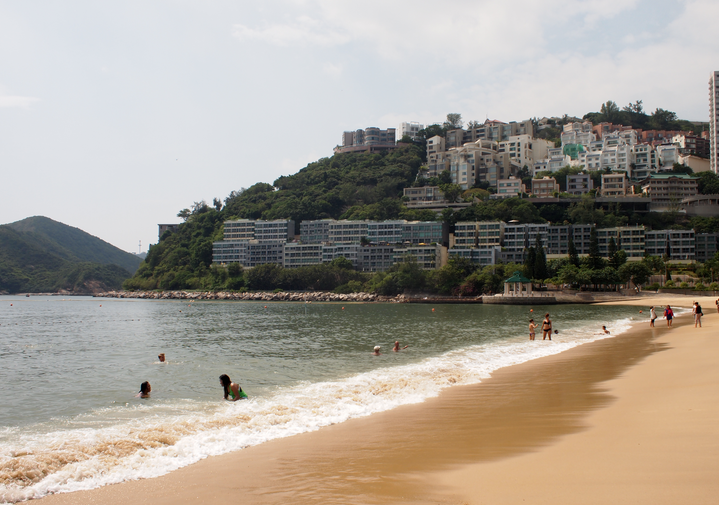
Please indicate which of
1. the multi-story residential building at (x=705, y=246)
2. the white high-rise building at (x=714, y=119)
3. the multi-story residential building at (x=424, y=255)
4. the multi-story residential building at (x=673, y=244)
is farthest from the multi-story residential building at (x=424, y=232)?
the white high-rise building at (x=714, y=119)

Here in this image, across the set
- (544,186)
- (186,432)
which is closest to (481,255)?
(544,186)

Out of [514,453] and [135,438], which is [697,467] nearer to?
[514,453]

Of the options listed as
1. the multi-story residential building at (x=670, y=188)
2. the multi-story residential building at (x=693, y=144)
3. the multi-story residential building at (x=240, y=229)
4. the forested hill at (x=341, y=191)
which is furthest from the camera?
the multi-story residential building at (x=693, y=144)

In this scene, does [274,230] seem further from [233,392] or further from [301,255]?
[233,392]

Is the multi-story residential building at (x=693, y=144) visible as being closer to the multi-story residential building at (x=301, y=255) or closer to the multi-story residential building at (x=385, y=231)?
the multi-story residential building at (x=385, y=231)

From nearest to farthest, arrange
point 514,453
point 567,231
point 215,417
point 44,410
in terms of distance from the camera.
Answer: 1. point 514,453
2. point 215,417
3. point 44,410
4. point 567,231

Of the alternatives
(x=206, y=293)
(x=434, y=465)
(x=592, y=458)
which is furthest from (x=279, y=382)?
(x=206, y=293)

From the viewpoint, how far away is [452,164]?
134125mm

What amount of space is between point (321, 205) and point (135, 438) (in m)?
124

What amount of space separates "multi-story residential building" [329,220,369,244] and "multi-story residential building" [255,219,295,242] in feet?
41.0

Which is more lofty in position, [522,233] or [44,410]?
[522,233]

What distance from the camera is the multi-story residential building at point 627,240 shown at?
93.5 metres

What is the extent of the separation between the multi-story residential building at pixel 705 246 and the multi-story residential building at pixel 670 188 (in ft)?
67.5

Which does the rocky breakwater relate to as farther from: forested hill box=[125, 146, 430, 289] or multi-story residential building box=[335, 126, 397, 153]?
multi-story residential building box=[335, 126, 397, 153]
